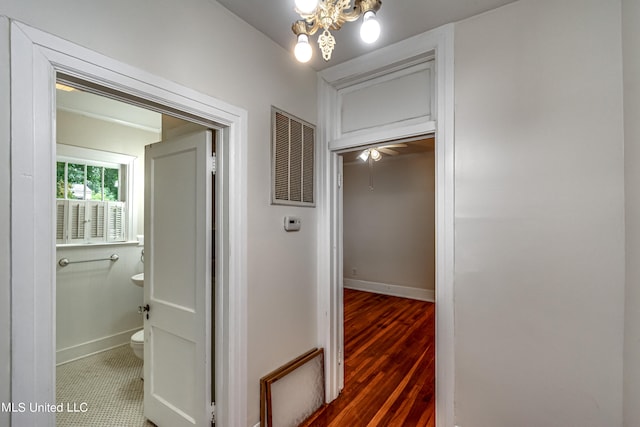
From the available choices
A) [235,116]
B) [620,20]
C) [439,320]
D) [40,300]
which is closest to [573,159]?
[620,20]

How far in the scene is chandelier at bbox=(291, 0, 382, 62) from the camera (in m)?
0.89

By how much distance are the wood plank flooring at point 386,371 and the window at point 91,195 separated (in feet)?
9.58

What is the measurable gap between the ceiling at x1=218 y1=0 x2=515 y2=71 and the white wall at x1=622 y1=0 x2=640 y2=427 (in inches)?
23.5

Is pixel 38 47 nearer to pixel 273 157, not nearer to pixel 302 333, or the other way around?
pixel 273 157

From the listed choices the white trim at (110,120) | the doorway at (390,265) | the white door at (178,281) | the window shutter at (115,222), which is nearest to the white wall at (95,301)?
the window shutter at (115,222)

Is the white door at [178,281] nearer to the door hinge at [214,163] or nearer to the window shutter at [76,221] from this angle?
the door hinge at [214,163]

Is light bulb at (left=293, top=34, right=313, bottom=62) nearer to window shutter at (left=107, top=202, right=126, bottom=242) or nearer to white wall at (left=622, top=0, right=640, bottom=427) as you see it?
white wall at (left=622, top=0, right=640, bottom=427)

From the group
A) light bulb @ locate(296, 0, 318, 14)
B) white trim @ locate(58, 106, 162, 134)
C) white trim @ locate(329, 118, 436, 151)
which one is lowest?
white trim @ locate(329, 118, 436, 151)

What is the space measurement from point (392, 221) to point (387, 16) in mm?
3775

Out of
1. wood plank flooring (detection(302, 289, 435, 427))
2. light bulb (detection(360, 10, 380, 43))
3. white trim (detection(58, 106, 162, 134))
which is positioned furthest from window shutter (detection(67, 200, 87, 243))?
light bulb (detection(360, 10, 380, 43))

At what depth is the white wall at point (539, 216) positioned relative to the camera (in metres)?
1.30

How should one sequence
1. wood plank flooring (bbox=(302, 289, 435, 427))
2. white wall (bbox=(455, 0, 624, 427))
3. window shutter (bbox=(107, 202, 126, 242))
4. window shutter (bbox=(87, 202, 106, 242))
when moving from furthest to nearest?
1. window shutter (bbox=(107, 202, 126, 242))
2. window shutter (bbox=(87, 202, 106, 242))
3. wood plank flooring (bbox=(302, 289, 435, 427))
4. white wall (bbox=(455, 0, 624, 427))

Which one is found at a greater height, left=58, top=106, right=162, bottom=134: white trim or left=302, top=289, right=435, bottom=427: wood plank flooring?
left=58, top=106, right=162, bottom=134: white trim

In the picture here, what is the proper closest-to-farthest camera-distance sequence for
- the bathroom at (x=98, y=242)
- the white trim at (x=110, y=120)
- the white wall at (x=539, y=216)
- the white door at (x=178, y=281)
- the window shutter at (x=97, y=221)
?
the white wall at (x=539, y=216) → the white door at (x=178, y=281) → the bathroom at (x=98, y=242) → the white trim at (x=110, y=120) → the window shutter at (x=97, y=221)
